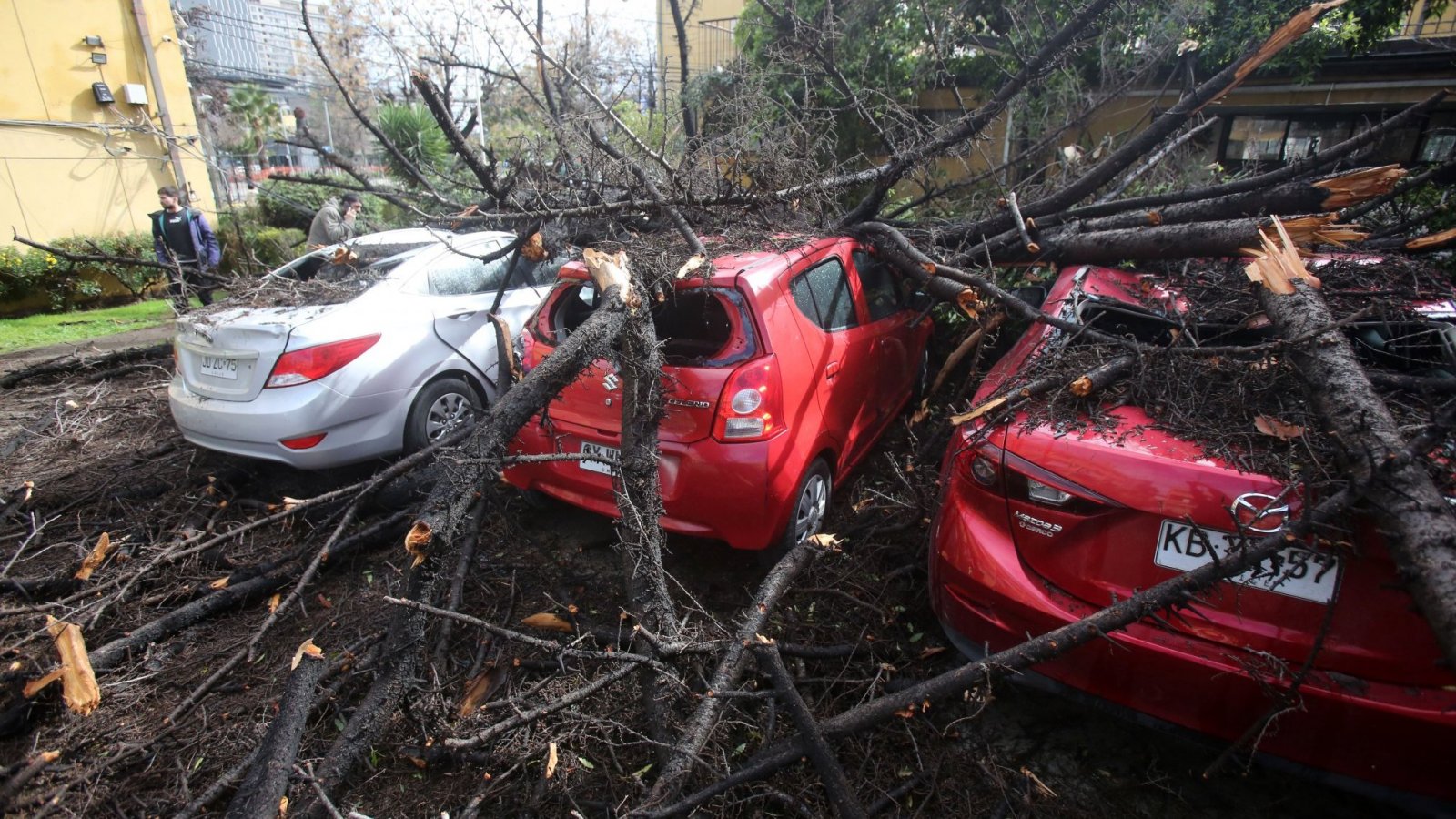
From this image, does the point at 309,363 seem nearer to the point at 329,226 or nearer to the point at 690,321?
the point at 690,321

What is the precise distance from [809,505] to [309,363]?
3.06 meters

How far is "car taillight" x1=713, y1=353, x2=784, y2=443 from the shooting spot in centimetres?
299

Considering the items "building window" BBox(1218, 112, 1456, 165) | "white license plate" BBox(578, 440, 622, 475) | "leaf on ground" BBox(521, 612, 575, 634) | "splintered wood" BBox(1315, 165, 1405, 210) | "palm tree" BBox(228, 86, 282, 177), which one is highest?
"palm tree" BBox(228, 86, 282, 177)

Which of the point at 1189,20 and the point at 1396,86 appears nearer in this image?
the point at 1189,20

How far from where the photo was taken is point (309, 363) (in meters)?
4.08

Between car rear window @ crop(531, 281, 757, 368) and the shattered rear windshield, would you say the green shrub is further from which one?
the shattered rear windshield

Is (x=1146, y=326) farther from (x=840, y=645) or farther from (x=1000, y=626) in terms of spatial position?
(x=840, y=645)

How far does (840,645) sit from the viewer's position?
2.81m

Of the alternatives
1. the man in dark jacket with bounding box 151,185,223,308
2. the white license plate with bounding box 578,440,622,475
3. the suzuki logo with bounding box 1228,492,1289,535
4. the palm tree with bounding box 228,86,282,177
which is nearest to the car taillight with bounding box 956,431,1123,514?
the suzuki logo with bounding box 1228,492,1289,535

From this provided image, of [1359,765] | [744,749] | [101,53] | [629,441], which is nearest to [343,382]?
[629,441]

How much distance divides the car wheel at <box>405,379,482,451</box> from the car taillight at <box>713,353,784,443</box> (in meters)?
2.18

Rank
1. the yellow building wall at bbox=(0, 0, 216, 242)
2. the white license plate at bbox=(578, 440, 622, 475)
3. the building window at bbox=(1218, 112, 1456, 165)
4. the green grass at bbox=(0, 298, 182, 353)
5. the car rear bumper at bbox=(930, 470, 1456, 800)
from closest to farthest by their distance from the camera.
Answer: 1. the car rear bumper at bbox=(930, 470, 1456, 800)
2. the white license plate at bbox=(578, 440, 622, 475)
3. the building window at bbox=(1218, 112, 1456, 165)
4. the green grass at bbox=(0, 298, 182, 353)
5. the yellow building wall at bbox=(0, 0, 216, 242)

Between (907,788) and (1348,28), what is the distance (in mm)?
9160

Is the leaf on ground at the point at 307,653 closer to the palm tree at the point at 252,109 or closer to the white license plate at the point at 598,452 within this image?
the white license plate at the point at 598,452
